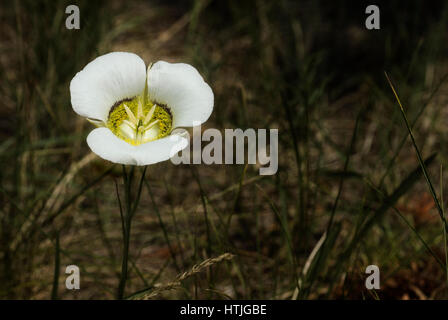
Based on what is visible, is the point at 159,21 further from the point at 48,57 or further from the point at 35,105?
the point at 35,105

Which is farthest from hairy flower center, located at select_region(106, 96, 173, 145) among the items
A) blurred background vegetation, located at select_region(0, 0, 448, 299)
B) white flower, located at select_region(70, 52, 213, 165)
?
blurred background vegetation, located at select_region(0, 0, 448, 299)

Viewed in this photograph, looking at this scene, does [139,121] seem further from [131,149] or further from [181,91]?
[131,149]

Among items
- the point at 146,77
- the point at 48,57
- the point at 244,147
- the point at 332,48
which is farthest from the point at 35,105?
the point at 332,48

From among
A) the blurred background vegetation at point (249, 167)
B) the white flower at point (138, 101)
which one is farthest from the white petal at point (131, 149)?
the blurred background vegetation at point (249, 167)

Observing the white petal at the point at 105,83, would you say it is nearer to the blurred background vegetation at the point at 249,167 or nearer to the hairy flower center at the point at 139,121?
the hairy flower center at the point at 139,121

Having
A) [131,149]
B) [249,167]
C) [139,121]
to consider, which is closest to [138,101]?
[139,121]
